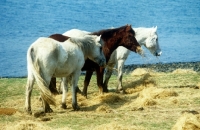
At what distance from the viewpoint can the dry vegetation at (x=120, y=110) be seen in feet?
26.5

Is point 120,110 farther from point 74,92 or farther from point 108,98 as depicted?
point 108,98

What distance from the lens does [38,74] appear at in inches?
379

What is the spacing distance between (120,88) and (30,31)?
36294 millimetres

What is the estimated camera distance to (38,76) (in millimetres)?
9602

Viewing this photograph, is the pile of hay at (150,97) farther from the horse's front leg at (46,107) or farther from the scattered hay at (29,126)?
the scattered hay at (29,126)

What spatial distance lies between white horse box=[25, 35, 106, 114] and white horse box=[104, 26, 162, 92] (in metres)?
2.86

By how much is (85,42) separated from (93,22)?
44.0 metres

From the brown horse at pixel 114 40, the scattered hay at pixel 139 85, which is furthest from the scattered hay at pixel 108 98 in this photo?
the scattered hay at pixel 139 85

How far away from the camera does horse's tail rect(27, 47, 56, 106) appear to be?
31.4 feet

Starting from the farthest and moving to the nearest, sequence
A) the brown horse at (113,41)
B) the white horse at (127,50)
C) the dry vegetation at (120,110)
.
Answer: the white horse at (127,50) → the brown horse at (113,41) → the dry vegetation at (120,110)

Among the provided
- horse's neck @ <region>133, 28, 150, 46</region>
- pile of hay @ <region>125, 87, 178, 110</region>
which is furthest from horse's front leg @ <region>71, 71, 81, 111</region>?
horse's neck @ <region>133, 28, 150, 46</region>

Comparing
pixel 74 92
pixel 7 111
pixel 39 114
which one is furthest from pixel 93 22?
pixel 39 114

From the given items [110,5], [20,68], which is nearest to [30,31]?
[20,68]

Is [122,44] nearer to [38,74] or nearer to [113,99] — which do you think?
[113,99]
